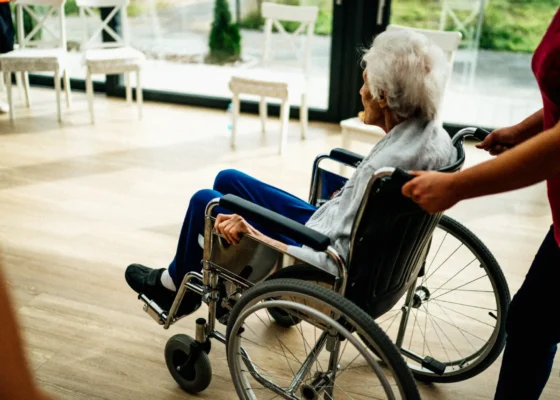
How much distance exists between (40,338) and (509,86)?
3.39 meters

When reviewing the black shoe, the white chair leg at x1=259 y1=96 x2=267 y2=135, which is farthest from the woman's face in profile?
the white chair leg at x1=259 y1=96 x2=267 y2=135

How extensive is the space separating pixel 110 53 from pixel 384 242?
11.4 feet

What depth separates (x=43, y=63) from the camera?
4.29m

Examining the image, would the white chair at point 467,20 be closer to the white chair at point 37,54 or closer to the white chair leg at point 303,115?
the white chair leg at point 303,115

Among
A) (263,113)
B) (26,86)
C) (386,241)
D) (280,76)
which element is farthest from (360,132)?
(26,86)

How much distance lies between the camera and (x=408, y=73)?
154 centimetres

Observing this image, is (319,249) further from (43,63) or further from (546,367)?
(43,63)

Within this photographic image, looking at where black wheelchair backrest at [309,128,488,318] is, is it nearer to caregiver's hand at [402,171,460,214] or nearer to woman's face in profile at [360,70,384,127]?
caregiver's hand at [402,171,460,214]

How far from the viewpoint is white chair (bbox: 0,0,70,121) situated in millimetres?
4258

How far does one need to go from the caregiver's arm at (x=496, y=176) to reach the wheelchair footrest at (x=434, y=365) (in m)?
0.83

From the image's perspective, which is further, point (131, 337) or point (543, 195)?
point (543, 195)

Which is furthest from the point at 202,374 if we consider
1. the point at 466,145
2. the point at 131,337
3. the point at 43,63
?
the point at 43,63

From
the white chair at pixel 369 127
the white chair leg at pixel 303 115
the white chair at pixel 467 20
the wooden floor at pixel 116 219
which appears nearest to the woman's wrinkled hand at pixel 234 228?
the wooden floor at pixel 116 219

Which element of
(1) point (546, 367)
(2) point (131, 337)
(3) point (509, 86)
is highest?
(3) point (509, 86)
